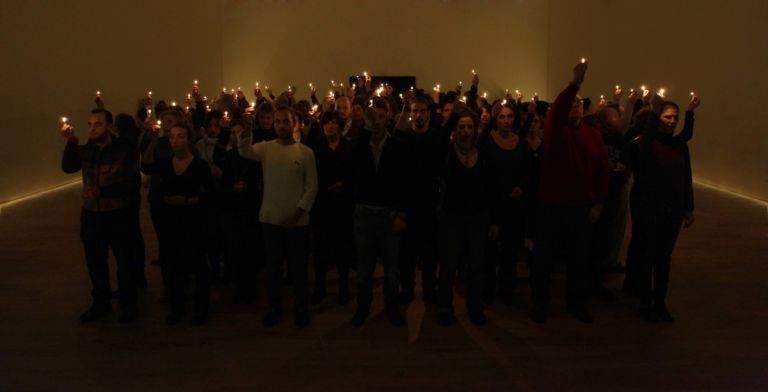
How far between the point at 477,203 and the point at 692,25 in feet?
31.7

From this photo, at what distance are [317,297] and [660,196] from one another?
3027mm

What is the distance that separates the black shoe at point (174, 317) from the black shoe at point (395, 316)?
67.4 inches

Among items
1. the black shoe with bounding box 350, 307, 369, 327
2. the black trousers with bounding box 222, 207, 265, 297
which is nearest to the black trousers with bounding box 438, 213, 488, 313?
the black shoe with bounding box 350, 307, 369, 327

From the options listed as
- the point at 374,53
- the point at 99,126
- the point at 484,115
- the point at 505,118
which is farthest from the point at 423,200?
the point at 374,53

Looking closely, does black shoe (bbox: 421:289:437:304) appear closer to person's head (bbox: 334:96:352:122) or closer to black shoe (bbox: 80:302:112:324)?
person's head (bbox: 334:96:352:122)

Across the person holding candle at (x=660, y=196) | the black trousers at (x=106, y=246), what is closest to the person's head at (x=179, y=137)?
the black trousers at (x=106, y=246)

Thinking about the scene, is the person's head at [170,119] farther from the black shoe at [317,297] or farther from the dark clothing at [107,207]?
the black shoe at [317,297]

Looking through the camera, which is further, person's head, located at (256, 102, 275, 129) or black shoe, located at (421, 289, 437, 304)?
person's head, located at (256, 102, 275, 129)

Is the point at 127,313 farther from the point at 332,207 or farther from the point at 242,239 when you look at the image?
the point at 332,207

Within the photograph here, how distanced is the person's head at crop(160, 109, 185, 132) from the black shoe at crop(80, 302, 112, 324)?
5.32 ft

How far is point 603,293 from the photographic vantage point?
5191mm

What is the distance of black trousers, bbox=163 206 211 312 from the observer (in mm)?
4555

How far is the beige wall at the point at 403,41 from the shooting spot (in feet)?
56.8

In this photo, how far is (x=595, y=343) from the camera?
421 cm
